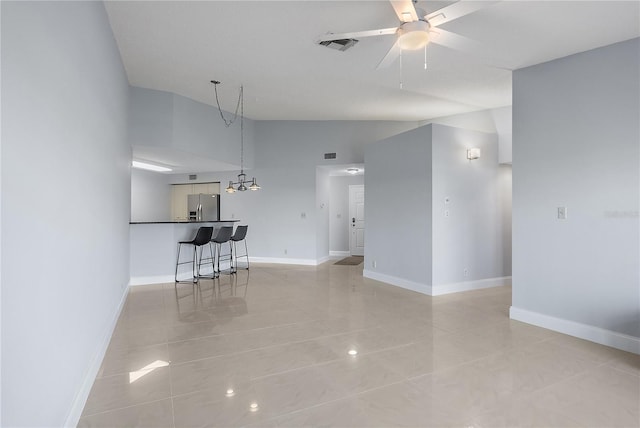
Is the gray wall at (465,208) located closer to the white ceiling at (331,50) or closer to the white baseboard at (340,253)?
the white ceiling at (331,50)

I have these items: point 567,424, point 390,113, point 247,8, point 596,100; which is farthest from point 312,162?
point 567,424

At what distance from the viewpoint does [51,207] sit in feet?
5.44

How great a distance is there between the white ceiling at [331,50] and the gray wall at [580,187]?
0.93 ft

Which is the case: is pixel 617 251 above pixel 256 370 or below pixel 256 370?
above

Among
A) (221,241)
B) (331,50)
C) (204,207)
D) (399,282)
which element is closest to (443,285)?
(399,282)

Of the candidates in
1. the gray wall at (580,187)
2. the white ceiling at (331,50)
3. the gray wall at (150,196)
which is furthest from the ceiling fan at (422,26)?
the gray wall at (150,196)

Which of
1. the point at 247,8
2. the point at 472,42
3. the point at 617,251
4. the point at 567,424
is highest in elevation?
the point at 247,8

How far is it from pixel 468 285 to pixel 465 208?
118 centimetres

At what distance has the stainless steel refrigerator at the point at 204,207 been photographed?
340 inches

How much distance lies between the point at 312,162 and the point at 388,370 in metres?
5.65

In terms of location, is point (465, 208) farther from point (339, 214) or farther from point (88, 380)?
point (88, 380)

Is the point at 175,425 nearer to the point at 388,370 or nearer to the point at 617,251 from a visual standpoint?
the point at 388,370

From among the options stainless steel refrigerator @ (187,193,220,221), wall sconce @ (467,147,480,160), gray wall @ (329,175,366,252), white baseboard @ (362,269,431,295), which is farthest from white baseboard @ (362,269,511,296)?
stainless steel refrigerator @ (187,193,220,221)

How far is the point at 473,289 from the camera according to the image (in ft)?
17.4
